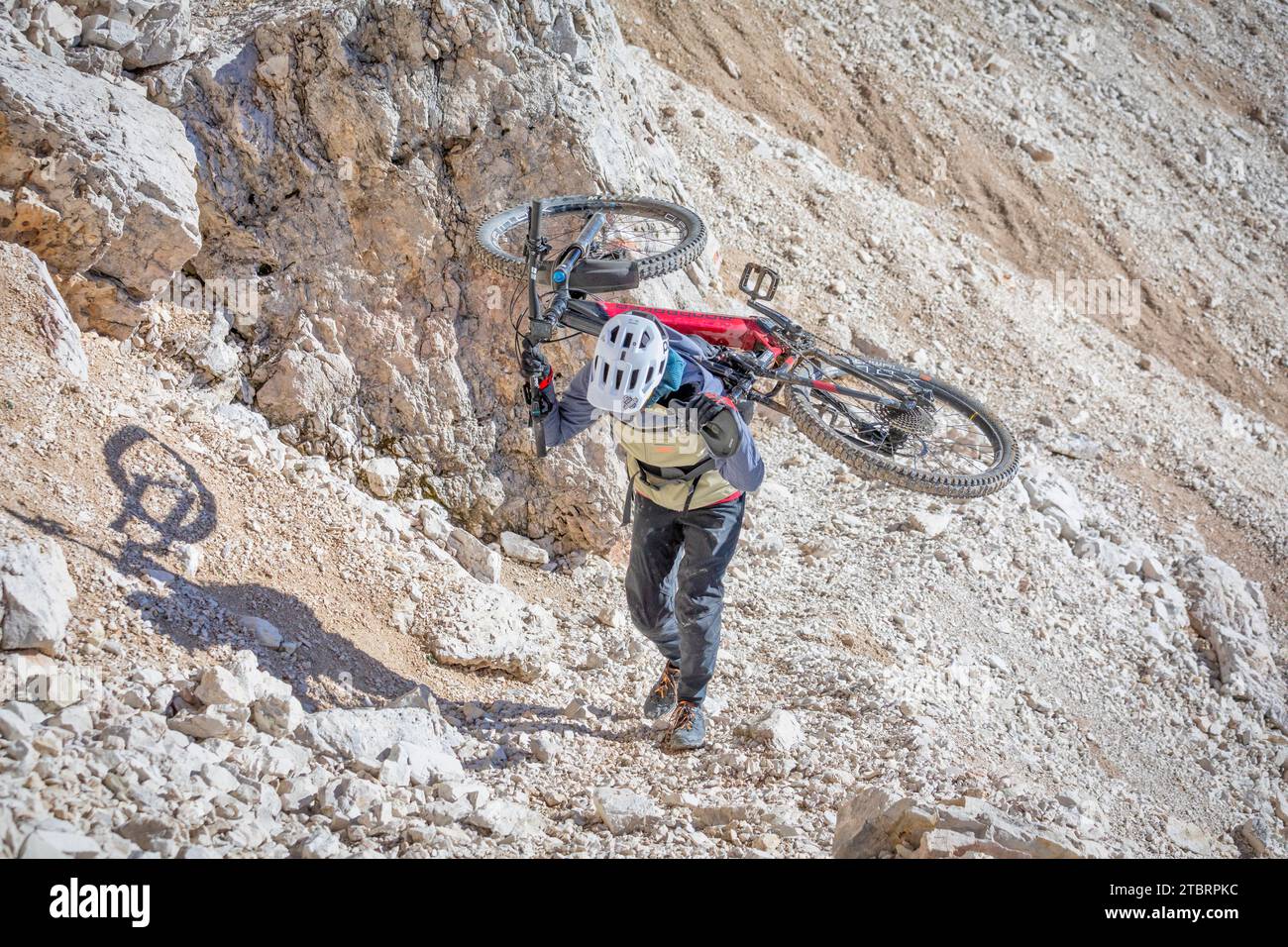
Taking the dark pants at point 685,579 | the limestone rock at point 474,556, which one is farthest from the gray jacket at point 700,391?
the limestone rock at point 474,556

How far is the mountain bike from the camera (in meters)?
5.98

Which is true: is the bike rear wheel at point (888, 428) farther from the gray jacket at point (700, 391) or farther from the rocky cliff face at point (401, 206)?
the rocky cliff face at point (401, 206)

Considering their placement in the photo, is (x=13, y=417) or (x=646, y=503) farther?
(x=646, y=503)

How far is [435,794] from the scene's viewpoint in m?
4.71

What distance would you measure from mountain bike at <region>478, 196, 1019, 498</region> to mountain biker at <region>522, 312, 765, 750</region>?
344 mm

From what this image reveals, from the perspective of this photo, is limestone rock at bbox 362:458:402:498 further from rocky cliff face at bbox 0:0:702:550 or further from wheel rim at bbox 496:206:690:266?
wheel rim at bbox 496:206:690:266

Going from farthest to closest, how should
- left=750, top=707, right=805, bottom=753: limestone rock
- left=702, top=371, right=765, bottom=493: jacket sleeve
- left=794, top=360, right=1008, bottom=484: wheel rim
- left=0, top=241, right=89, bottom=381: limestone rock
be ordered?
left=794, top=360, right=1008, bottom=484: wheel rim < left=750, top=707, right=805, bottom=753: limestone rock < left=0, top=241, right=89, bottom=381: limestone rock < left=702, top=371, right=765, bottom=493: jacket sleeve

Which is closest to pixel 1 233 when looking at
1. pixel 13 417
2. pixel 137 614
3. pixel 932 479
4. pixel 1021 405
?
pixel 13 417

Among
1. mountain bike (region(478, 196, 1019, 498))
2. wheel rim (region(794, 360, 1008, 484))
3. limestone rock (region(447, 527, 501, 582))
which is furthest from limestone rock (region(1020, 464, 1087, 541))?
limestone rock (region(447, 527, 501, 582))

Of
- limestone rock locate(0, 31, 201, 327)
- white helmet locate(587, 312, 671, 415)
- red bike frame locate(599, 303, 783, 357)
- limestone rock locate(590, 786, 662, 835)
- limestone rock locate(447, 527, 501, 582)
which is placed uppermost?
white helmet locate(587, 312, 671, 415)

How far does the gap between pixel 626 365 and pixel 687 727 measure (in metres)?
2.39

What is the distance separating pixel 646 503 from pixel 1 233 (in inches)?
164
